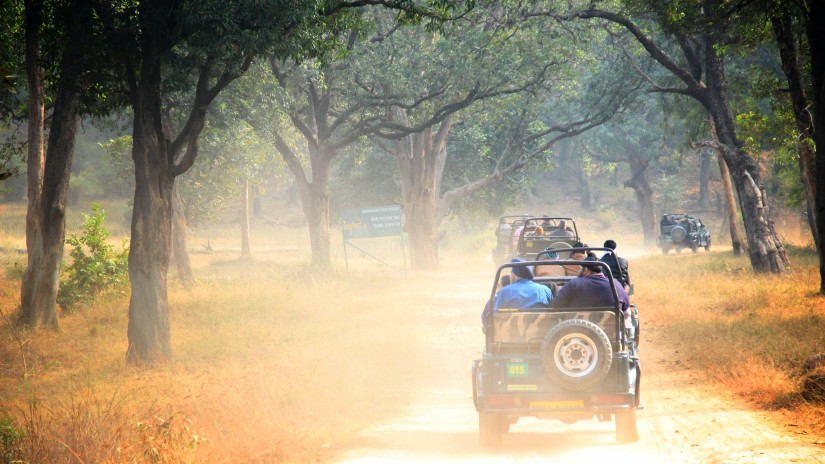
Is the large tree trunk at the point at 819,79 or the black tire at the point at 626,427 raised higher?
the large tree trunk at the point at 819,79

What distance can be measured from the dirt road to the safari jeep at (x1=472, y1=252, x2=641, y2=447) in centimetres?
34

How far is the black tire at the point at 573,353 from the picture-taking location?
721cm

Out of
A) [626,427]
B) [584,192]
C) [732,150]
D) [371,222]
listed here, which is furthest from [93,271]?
[584,192]

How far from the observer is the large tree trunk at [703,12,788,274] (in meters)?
21.3

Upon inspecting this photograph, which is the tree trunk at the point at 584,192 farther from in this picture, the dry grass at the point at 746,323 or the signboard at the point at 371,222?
the signboard at the point at 371,222

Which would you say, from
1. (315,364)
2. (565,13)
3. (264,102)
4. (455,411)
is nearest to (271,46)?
(315,364)

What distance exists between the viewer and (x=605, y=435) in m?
8.15

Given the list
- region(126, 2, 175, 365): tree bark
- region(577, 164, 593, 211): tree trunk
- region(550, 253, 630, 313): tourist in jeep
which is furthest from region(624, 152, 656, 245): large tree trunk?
region(550, 253, 630, 313): tourist in jeep

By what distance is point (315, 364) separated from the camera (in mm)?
12500

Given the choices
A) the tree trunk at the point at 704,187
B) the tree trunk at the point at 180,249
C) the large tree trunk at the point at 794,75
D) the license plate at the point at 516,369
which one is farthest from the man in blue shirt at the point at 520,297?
the tree trunk at the point at 704,187

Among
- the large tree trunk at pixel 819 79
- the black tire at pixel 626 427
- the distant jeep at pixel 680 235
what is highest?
the large tree trunk at pixel 819 79

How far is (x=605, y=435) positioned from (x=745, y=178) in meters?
15.7

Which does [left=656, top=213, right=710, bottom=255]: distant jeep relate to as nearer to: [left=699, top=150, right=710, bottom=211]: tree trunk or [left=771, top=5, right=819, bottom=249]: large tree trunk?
[left=771, top=5, right=819, bottom=249]: large tree trunk

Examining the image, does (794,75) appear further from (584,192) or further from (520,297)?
(584,192)
